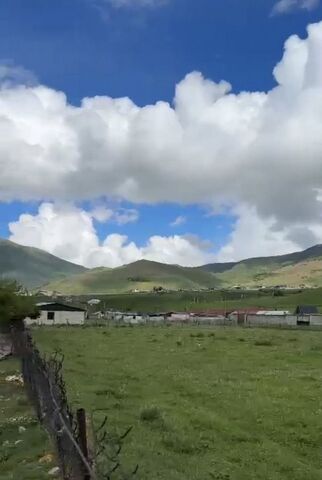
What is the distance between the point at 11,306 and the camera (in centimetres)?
7300

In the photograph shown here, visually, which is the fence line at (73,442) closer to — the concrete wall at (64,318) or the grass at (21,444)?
the grass at (21,444)

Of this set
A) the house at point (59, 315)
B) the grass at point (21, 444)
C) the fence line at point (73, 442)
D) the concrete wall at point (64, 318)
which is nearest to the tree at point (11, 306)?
the grass at point (21, 444)

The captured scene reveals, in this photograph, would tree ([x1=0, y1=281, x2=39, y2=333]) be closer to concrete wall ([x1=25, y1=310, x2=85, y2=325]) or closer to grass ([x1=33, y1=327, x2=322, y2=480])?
grass ([x1=33, y1=327, x2=322, y2=480])

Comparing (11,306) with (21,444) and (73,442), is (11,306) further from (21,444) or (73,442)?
(73,442)

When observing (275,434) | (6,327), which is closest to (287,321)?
(6,327)

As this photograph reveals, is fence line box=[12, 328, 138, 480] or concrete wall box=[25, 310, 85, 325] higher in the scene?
concrete wall box=[25, 310, 85, 325]

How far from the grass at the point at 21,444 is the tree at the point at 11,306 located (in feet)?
154

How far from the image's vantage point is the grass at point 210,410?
53.1ft

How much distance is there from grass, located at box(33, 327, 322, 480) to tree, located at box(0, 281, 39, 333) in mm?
31146

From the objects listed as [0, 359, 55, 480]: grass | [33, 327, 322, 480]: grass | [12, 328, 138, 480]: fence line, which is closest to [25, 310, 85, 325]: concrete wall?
[33, 327, 322, 480]: grass

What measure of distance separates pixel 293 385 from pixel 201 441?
12.5 m

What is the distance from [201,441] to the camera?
18.5 meters

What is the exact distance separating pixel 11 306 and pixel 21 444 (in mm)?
57258

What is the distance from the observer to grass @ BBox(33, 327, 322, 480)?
1617 centimetres
